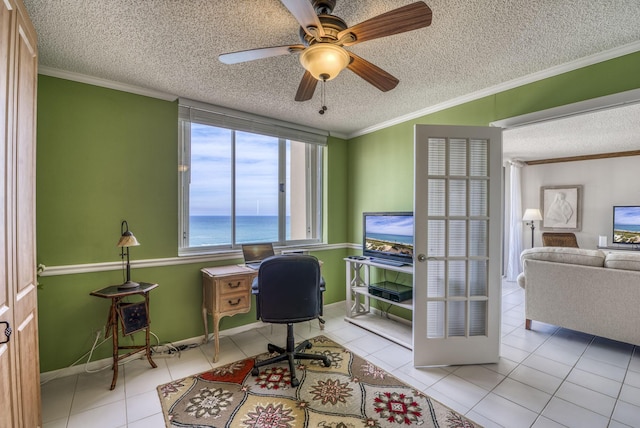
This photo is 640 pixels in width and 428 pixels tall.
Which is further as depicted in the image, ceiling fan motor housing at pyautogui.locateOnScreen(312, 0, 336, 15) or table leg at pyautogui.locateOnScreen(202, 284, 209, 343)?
table leg at pyautogui.locateOnScreen(202, 284, 209, 343)

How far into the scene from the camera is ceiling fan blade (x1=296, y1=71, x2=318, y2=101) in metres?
1.82

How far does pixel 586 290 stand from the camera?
2.71 metres

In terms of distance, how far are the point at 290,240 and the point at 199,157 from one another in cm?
150

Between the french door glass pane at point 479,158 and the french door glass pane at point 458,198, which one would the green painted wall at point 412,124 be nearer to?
the french door glass pane at point 479,158

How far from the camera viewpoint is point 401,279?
3.42m

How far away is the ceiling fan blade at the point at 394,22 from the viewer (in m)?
1.22

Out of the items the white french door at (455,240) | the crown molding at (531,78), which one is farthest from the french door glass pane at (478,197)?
the crown molding at (531,78)

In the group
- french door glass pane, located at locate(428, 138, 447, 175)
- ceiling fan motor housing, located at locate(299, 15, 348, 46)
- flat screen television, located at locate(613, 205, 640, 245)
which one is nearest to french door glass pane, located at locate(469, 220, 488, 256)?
french door glass pane, located at locate(428, 138, 447, 175)

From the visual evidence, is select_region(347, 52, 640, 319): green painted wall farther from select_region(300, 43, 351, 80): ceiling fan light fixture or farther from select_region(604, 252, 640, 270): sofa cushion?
select_region(300, 43, 351, 80): ceiling fan light fixture

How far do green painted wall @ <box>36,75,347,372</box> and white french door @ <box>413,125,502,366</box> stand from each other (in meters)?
2.21

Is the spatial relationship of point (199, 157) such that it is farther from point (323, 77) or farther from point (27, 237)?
point (323, 77)

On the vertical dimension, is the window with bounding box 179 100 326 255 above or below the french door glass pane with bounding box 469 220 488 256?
above

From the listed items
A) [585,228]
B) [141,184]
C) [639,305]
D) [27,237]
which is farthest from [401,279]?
[585,228]

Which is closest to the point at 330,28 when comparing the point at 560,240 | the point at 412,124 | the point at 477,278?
the point at 412,124
